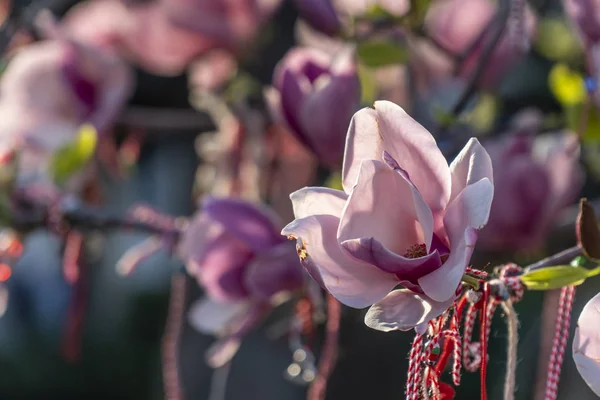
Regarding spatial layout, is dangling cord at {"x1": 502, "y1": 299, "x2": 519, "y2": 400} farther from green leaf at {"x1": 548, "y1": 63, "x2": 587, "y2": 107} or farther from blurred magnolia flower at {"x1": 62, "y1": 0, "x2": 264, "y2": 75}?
blurred magnolia flower at {"x1": 62, "y1": 0, "x2": 264, "y2": 75}

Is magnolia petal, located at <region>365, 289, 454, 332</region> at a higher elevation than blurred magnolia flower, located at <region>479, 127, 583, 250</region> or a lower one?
higher

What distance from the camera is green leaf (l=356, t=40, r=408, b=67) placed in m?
0.38

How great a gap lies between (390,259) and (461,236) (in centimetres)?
2

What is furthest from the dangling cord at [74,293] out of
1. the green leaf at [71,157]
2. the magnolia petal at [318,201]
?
the magnolia petal at [318,201]

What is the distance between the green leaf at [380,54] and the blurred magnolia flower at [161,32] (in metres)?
0.20

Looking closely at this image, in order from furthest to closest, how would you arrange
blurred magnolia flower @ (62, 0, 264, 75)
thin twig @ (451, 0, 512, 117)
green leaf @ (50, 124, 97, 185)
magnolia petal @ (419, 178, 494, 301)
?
1. blurred magnolia flower @ (62, 0, 264, 75)
2. green leaf @ (50, 124, 97, 185)
3. thin twig @ (451, 0, 512, 117)
4. magnolia petal @ (419, 178, 494, 301)

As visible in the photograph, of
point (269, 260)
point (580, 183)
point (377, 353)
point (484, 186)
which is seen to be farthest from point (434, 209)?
point (377, 353)

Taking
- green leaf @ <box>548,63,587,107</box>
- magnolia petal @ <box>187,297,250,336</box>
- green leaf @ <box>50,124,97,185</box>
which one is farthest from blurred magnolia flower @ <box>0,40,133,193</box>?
green leaf @ <box>548,63,587,107</box>

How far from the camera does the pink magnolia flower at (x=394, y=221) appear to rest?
21cm

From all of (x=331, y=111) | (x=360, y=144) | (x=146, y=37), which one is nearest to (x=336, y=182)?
(x=331, y=111)

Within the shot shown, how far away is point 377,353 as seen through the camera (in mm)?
680

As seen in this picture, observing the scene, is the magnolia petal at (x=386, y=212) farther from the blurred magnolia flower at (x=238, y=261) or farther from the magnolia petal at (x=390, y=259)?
the blurred magnolia flower at (x=238, y=261)

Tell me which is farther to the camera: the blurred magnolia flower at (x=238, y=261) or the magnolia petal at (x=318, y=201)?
the blurred magnolia flower at (x=238, y=261)

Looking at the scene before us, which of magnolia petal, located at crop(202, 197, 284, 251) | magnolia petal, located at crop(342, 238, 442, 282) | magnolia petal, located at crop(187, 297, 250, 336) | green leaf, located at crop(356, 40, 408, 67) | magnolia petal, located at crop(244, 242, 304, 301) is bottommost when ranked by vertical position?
magnolia petal, located at crop(187, 297, 250, 336)
